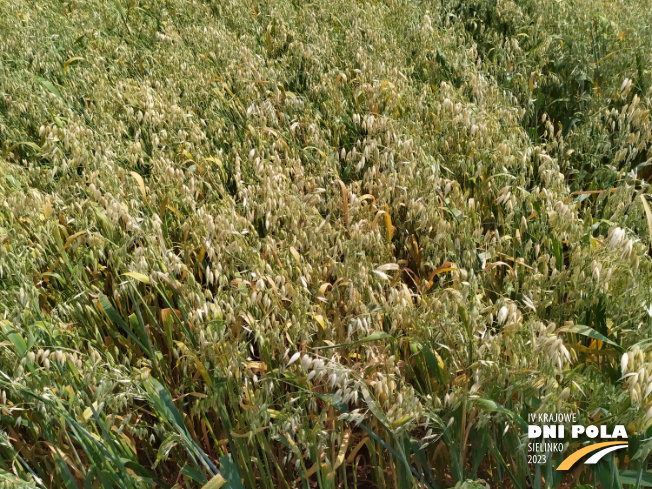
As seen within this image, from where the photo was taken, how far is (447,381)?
63.7 inches

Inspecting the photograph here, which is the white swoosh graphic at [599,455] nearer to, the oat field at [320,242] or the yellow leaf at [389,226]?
the oat field at [320,242]

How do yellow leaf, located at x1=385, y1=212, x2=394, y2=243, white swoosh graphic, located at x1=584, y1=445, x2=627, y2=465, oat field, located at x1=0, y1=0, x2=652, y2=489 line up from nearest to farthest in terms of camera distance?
white swoosh graphic, located at x1=584, y1=445, x2=627, y2=465 < oat field, located at x1=0, y1=0, x2=652, y2=489 < yellow leaf, located at x1=385, y1=212, x2=394, y2=243

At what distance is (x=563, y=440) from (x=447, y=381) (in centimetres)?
34

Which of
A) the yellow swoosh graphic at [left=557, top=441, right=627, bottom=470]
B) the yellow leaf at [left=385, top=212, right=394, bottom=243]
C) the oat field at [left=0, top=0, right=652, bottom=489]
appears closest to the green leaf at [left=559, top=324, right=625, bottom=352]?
the oat field at [left=0, top=0, right=652, bottom=489]

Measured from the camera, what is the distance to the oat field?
60.5 inches

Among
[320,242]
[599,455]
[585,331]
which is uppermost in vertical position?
[320,242]

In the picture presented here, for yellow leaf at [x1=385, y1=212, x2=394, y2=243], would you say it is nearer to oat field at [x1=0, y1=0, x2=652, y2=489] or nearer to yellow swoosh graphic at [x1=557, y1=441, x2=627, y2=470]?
oat field at [x1=0, y1=0, x2=652, y2=489]

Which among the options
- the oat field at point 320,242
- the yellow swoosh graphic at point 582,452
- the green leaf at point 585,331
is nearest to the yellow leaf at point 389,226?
the oat field at point 320,242

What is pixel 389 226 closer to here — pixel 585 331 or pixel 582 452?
pixel 585 331

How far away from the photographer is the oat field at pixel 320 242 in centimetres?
154

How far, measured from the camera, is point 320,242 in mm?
2098

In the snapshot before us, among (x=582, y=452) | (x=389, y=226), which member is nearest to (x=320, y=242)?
(x=389, y=226)

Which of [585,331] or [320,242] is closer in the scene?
[585,331]

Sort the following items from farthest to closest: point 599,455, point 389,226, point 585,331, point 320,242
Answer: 1. point 389,226
2. point 320,242
3. point 585,331
4. point 599,455
